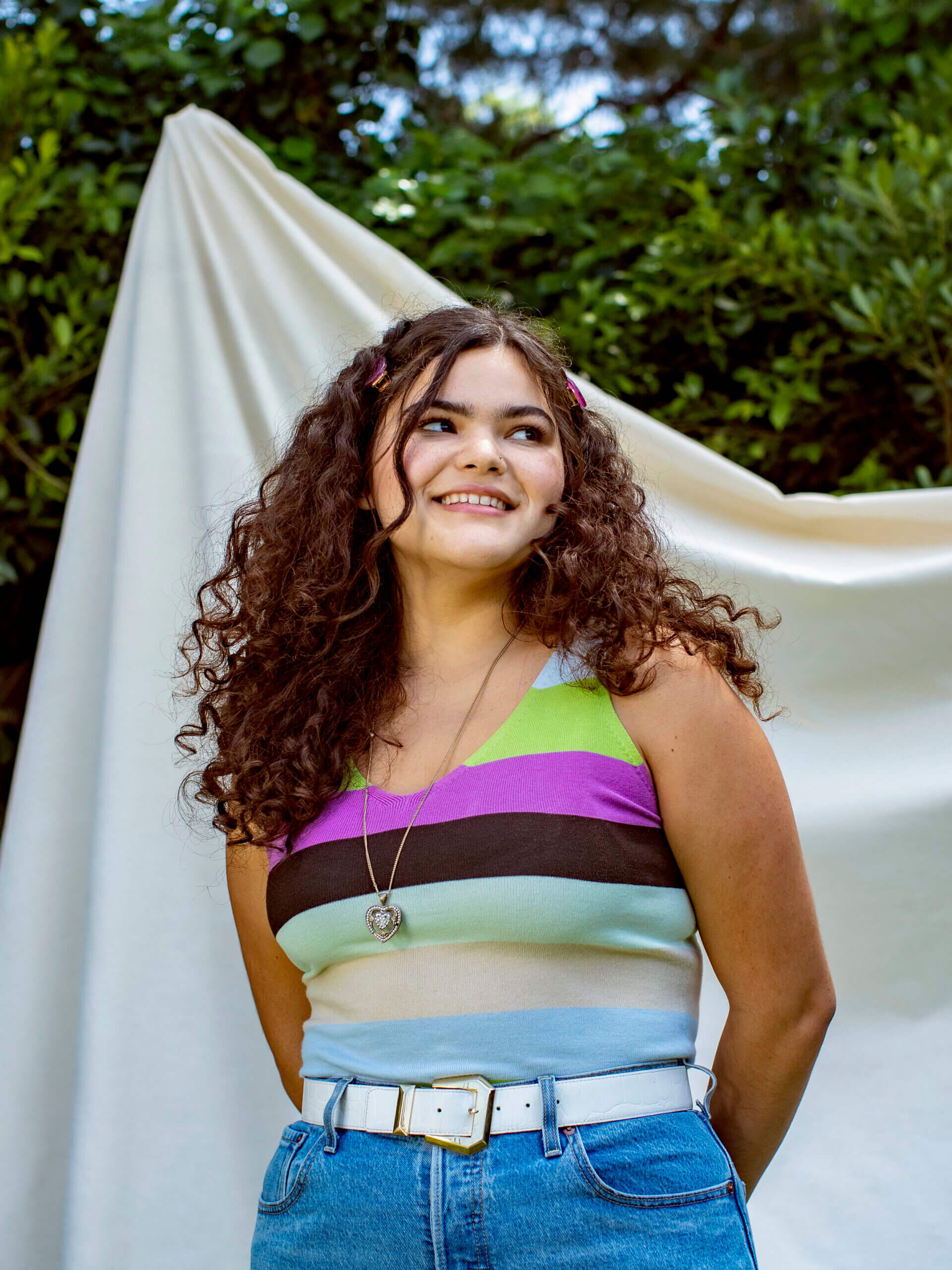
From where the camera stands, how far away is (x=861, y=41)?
2.76m

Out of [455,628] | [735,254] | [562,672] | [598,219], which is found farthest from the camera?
[598,219]

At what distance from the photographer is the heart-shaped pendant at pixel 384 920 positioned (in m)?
1.18

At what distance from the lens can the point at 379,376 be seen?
1.51 meters

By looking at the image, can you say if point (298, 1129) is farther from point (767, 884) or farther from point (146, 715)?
point (146, 715)

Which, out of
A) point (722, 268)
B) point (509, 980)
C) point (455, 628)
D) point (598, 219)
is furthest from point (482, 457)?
point (598, 219)

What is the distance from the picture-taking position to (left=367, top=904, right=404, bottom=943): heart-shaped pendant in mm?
1176

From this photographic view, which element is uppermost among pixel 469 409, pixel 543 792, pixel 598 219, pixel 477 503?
pixel 598 219

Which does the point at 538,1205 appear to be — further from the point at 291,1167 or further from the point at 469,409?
the point at 469,409

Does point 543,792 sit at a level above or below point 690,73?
below

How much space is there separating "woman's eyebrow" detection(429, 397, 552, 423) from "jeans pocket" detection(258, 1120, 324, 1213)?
79cm

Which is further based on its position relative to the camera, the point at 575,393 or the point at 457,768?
the point at 575,393

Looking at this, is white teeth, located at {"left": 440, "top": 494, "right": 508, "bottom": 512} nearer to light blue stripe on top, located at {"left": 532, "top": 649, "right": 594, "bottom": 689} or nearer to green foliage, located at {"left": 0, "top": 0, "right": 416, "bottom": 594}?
light blue stripe on top, located at {"left": 532, "top": 649, "right": 594, "bottom": 689}

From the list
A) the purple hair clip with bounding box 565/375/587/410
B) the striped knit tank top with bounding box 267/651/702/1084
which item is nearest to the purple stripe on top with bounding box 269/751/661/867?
the striped knit tank top with bounding box 267/651/702/1084

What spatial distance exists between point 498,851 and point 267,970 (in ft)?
1.64
